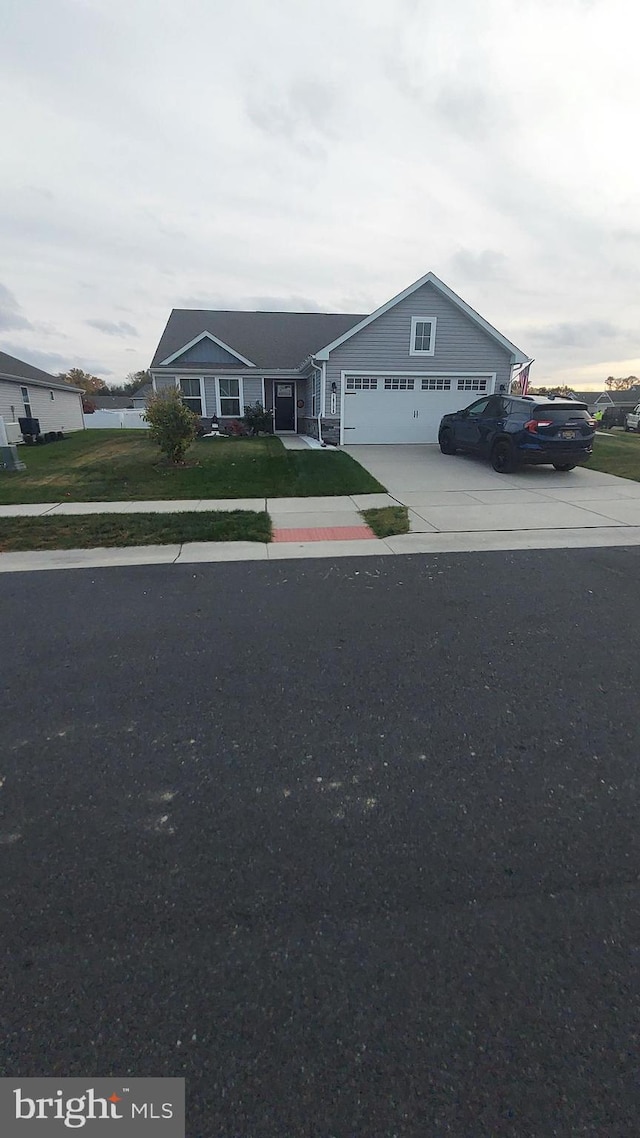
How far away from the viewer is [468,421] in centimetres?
1488

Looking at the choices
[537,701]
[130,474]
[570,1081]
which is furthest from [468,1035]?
[130,474]

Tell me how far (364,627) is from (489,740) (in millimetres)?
1733

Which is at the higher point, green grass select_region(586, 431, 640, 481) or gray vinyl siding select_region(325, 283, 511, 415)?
gray vinyl siding select_region(325, 283, 511, 415)

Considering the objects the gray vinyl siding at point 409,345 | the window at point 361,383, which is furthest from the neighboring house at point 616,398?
the window at point 361,383

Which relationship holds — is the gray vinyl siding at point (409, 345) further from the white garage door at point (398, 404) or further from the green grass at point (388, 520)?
the green grass at point (388, 520)

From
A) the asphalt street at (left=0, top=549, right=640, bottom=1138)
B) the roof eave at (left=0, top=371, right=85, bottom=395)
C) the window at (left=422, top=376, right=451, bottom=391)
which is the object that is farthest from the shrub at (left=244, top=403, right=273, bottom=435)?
the asphalt street at (left=0, top=549, right=640, bottom=1138)

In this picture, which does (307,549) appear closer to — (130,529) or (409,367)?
(130,529)

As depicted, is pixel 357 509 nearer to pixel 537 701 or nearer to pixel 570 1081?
pixel 537 701

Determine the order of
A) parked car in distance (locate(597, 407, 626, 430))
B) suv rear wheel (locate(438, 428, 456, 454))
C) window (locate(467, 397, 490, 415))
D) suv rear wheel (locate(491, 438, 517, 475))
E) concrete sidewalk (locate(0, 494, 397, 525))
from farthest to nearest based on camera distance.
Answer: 1. parked car in distance (locate(597, 407, 626, 430))
2. suv rear wheel (locate(438, 428, 456, 454))
3. window (locate(467, 397, 490, 415))
4. suv rear wheel (locate(491, 438, 517, 475))
5. concrete sidewalk (locate(0, 494, 397, 525))

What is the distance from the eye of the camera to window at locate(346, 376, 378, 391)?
19.3m

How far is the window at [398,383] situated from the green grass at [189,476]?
472 centimetres

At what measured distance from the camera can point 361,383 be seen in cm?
1941

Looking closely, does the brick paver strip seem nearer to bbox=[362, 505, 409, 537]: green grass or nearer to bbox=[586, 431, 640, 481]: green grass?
bbox=[362, 505, 409, 537]: green grass

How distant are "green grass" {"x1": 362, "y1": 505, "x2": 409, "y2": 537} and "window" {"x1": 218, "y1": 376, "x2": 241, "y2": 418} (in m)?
17.1
